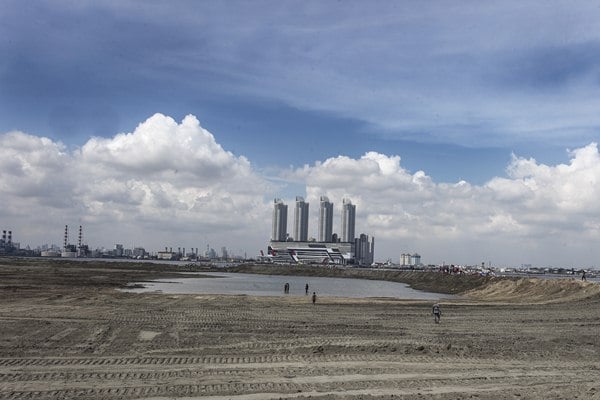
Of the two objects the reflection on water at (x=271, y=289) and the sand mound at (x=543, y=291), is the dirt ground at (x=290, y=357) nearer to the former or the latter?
the sand mound at (x=543, y=291)

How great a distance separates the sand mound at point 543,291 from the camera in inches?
1850

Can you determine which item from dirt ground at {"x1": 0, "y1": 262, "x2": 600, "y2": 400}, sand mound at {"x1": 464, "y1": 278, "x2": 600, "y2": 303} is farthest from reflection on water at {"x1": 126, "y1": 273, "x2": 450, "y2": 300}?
dirt ground at {"x1": 0, "y1": 262, "x2": 600, "y2": 400}

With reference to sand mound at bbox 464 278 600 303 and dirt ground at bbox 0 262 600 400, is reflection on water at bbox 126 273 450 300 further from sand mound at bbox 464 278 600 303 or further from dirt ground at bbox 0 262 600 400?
dirt ground at bbox 0 262 600 400

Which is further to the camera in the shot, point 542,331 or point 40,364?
point 542,331

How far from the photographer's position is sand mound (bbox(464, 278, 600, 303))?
46984mm

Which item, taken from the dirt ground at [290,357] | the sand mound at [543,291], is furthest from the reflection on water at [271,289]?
the dirt ground at [290,357]

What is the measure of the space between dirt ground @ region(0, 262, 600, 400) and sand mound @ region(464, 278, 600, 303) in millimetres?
18260

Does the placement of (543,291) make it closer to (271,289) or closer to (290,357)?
(271,289)

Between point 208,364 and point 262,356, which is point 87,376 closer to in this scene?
point 208,364

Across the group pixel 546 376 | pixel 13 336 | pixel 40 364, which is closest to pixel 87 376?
pixel 40 364

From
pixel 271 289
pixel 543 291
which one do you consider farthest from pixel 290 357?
pixel 271 289

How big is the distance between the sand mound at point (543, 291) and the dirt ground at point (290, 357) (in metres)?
18.3

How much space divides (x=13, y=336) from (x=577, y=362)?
65.5 ft

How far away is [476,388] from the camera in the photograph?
13602 mm
